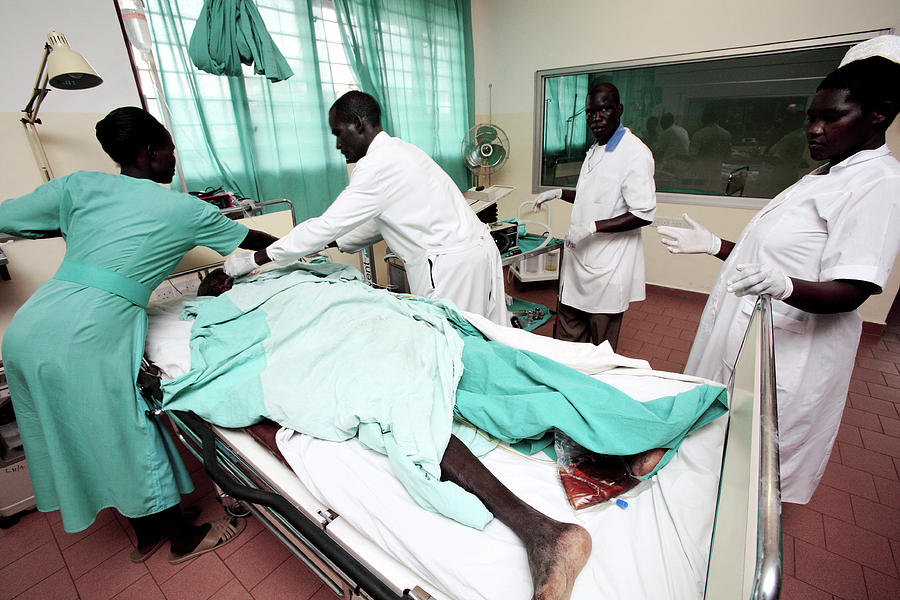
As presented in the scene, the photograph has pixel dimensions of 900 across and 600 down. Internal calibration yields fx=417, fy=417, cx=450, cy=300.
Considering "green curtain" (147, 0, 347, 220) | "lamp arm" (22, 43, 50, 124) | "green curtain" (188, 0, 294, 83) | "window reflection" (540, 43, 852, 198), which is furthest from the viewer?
"window reflection" (540, 43, 852, 198)

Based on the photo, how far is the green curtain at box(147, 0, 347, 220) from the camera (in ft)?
8.02

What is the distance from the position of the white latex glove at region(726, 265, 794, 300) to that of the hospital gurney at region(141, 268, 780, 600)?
70mm

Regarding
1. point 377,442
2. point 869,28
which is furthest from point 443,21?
point 377,442

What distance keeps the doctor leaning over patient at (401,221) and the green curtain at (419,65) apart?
172 centimetres

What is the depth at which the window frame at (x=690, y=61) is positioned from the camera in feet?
9.46

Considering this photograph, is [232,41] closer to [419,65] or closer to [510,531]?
[419,65]

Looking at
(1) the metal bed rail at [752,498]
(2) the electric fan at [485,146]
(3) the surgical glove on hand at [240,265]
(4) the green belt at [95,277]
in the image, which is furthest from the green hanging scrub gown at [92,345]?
(2) the electric fan at [485,146]

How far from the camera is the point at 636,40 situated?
11.5 feet

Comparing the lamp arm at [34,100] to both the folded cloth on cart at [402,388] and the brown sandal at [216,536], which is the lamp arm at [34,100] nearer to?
the folded cloth on cart at [402,388]

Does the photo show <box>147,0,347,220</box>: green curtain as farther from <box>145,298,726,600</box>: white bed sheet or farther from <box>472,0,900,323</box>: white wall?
<box>145,298,726,600</box>: white bed sheet

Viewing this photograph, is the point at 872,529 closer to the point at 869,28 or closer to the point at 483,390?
the point at 483,390

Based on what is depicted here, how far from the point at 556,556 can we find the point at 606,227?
1.75m

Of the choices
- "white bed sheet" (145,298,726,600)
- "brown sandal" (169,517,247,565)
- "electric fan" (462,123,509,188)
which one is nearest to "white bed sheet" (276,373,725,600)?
"white bed sheet" (145,298,726,600)

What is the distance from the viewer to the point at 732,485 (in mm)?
716
